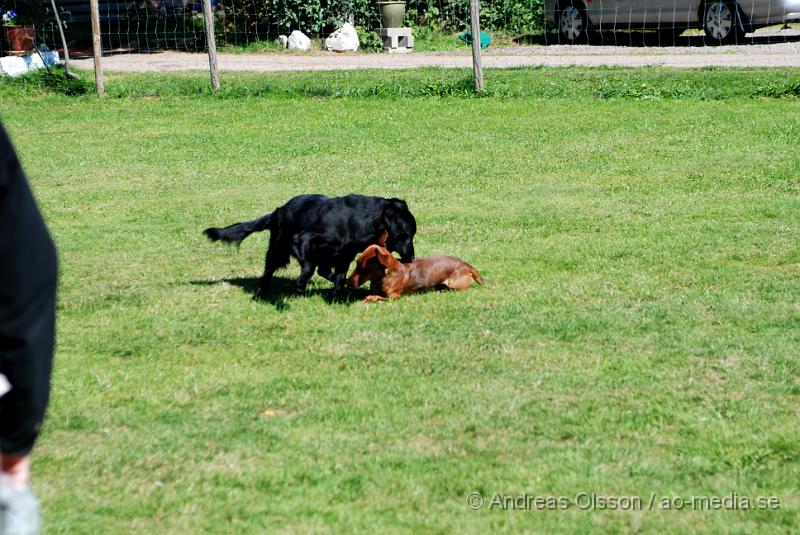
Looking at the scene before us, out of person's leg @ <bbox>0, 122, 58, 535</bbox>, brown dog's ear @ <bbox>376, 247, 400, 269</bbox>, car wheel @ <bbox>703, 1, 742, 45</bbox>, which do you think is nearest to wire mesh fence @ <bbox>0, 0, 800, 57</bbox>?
car wheel @ <bbox>703, 1, 742, 45</bbox>

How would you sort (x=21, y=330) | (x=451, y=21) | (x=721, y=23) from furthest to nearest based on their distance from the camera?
1. (x=451, y=21)
2. (x=721, y=23)
3. (x=21, y=330)

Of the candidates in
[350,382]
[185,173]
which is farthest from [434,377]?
[185,173]

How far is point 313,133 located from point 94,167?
3.04 m

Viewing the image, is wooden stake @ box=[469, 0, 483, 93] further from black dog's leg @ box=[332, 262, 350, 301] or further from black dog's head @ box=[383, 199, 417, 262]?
black dog's leg @ box=[332, 262, 350, 301]

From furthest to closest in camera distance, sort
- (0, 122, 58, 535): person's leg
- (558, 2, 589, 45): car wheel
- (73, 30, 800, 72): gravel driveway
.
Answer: (558, 2, 589, 45): car wheel → (73, 30, 800, 72): gravel driveway → (0, 122, 58, 535): person's leg

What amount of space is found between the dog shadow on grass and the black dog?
65mm

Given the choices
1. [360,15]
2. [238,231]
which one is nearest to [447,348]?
[238,231]

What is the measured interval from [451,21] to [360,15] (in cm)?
259

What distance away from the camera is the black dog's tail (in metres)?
7.69

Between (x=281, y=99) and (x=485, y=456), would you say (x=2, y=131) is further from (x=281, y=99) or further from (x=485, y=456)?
(x=281, y=99)

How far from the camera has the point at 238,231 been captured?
7758 mm

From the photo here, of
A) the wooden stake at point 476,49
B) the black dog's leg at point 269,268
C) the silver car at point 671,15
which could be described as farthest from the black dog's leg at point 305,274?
the silver car at point 671,15

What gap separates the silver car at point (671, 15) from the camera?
69.2ft

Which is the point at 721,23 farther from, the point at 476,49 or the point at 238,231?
the point at 238,231
